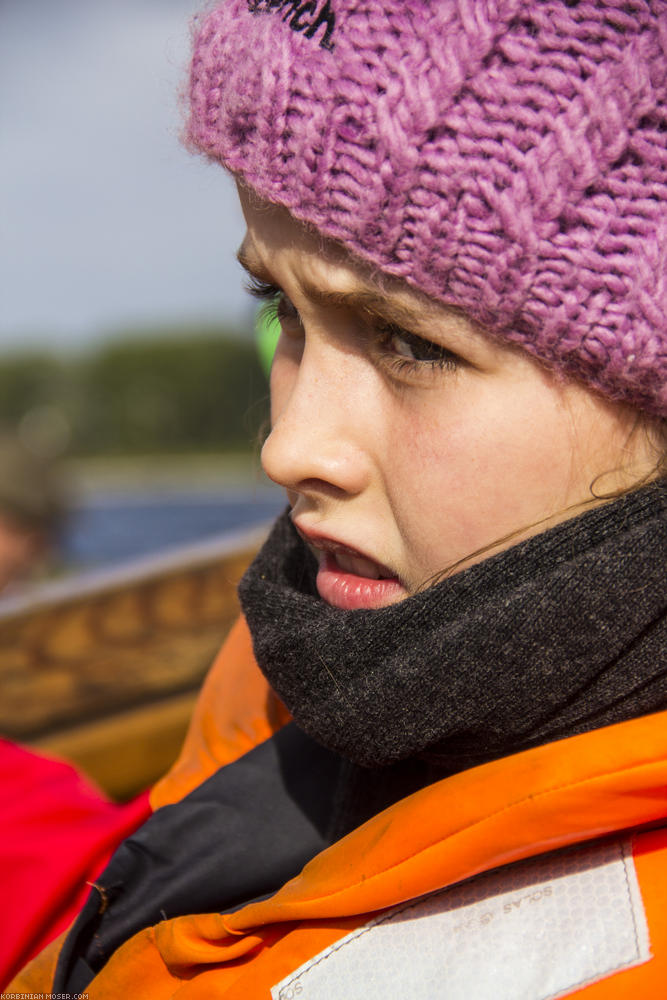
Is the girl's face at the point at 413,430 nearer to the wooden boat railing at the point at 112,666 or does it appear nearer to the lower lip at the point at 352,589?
the lower lip at the point at 352,589

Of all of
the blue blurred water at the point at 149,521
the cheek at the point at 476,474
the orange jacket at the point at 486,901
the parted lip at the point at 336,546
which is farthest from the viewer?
the blue blurred water at the point at 149,521

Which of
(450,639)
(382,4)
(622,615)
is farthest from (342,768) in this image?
(382,4)

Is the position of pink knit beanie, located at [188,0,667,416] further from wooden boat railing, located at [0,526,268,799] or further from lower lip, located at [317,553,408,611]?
wooden boat railing, located at [0,526,268,799]

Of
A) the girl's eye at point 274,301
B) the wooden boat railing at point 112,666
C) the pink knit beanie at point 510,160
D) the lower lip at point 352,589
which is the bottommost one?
the wooden boat railing at point 112,666

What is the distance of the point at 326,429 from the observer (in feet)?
3.70

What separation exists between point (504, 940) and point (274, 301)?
3.04 feet

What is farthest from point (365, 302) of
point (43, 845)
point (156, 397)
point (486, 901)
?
point (156, 397)

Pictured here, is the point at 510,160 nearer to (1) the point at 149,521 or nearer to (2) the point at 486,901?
(2) the point at 486,901

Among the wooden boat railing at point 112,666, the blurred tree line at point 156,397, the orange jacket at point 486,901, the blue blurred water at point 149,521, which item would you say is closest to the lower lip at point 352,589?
the orange jacket at point 486,901

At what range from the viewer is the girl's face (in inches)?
41.7

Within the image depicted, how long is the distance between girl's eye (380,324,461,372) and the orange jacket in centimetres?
44

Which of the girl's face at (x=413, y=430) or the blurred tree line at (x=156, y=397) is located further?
the blurred tree line at (x=156, y=397)

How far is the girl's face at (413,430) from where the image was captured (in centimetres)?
106

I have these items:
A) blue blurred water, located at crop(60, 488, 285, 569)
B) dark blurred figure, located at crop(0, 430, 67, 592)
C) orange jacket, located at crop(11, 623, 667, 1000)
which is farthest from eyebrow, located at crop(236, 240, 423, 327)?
blue blurred water, located at crop(60, 488, 285, 569)
